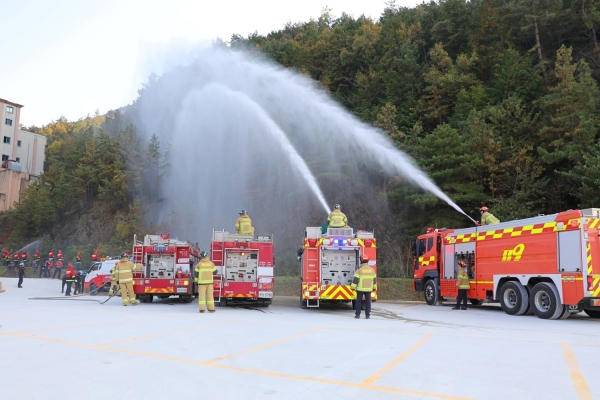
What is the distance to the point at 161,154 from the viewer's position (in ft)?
159

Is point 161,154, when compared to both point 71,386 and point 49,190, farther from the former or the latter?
point 71,386

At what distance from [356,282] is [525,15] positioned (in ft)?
109

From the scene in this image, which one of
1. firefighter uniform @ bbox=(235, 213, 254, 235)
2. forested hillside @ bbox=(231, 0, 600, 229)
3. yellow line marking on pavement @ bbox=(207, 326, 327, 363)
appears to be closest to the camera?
yellow line marking on pavement @ bbox=(207, 326, 327, 363)

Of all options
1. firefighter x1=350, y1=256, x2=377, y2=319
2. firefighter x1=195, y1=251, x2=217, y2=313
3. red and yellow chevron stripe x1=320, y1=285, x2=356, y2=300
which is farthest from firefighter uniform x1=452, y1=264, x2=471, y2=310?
firefighter x1=195, y1=251, x2=217, y2=313

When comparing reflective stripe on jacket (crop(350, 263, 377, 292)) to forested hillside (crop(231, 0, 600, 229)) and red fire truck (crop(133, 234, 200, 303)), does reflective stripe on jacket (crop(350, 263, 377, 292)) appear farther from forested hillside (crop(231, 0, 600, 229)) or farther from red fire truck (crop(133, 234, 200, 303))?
forested hillside (crop(231, 0, 600, 229))

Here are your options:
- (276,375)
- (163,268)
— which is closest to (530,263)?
(276,375)

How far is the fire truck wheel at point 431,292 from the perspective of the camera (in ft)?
61.4

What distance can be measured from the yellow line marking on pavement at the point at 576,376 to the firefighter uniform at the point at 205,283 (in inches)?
381

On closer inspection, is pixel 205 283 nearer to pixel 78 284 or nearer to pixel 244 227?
pixel 244 227

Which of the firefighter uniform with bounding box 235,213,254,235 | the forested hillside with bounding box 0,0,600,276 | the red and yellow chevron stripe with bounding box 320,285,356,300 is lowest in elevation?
the red and yellow chevron stripe with bounding box 320,285,356,300

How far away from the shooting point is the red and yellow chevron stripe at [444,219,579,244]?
13348 mm

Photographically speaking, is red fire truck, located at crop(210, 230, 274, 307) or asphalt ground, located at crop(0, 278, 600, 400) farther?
red fire truck, located at crop(210, 230, 274, 307)

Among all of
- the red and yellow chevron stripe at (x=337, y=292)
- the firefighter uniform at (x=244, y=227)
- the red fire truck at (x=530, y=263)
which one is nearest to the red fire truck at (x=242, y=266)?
the firefighter uniform at (x=244, y=227)

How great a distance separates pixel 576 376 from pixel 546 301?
7.90 meters
